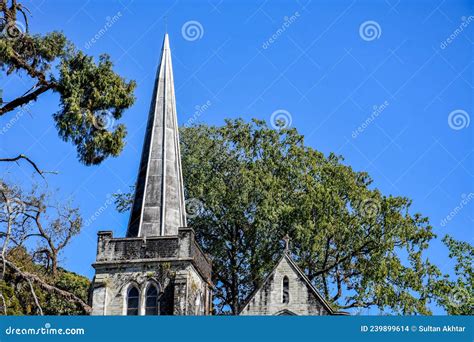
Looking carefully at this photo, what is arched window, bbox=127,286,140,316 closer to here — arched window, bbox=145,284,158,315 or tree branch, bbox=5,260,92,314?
arched window, bbox=145,284,158,315

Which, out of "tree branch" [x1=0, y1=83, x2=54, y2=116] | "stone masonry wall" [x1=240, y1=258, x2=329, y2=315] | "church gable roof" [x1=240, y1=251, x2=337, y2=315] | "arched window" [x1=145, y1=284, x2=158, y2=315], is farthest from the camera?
"arched window" [x1=145, y1=284, x2=158, y2=315]

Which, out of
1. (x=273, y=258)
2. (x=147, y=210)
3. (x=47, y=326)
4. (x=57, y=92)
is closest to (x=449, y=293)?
(x=273, y=258)

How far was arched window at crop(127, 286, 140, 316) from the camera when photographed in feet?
94.3

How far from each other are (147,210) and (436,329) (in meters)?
15.3

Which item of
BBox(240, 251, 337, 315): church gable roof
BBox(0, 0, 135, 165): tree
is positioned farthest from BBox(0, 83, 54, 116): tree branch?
BBox(240, 251, 337, 315): church gable roof

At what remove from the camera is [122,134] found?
24906mm

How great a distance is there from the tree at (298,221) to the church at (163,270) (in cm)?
877

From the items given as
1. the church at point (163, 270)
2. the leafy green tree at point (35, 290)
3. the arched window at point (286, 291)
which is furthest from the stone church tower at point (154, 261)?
the arched window at point (286, 291)

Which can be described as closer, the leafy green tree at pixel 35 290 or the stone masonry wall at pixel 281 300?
the stone masonry wall at pixel 281 300

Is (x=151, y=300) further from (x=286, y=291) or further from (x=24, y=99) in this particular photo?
(x=24, y=99)

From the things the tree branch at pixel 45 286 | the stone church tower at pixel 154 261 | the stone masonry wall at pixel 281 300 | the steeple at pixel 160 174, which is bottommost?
the tree branch at pixel 45 286

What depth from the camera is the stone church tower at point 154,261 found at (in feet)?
94.1

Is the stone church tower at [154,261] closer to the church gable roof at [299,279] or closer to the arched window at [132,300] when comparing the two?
the arched window at [132,300]

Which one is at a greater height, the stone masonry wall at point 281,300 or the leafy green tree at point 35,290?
the leafy green tree at point 35,290
